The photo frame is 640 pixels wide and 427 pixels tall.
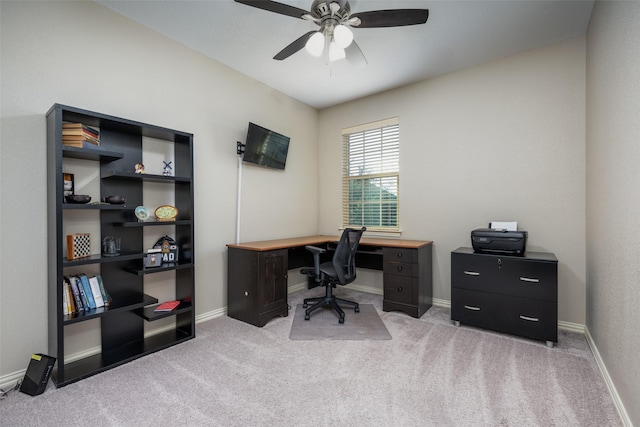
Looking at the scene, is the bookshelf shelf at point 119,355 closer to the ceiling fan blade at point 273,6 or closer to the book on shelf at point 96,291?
the book on shelf at point 96,291

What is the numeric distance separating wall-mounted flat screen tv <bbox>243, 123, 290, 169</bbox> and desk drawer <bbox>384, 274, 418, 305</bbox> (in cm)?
205

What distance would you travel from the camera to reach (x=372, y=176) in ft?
13.3

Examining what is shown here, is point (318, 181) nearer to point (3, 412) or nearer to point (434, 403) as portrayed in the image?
point (434, 403)

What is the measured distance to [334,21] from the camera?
2.03m

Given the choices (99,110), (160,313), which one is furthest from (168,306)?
(99,110)

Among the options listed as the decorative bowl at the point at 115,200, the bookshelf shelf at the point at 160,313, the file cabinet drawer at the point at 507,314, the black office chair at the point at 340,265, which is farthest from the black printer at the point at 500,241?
the decorative bowl at the point at 115,200

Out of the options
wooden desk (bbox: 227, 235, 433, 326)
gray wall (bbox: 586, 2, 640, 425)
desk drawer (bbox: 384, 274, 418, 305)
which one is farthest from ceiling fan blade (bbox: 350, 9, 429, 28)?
desk drawer (bbox: 384, 274, 418, 305)

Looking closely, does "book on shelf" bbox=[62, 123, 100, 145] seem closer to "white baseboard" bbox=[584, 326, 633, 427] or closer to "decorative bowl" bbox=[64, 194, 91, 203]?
"decorative bowl" bbox=[64, 194, 91, 203]

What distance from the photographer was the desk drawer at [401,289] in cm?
307

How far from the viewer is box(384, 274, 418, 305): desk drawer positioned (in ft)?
10.1

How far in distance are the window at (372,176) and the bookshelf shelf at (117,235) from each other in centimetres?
244

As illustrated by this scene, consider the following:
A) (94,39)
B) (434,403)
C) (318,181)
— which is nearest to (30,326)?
(94,39)

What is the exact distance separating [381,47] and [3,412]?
3.93m

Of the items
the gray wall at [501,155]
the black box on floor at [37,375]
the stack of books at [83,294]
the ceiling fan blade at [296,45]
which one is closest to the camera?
the black box on floor at [37,375]
